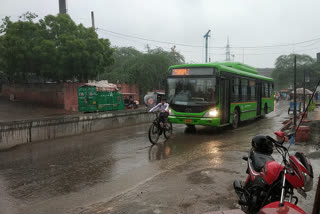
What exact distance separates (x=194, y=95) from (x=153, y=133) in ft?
8.74

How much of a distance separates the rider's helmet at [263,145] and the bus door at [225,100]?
298 inches

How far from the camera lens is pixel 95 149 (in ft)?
29.3

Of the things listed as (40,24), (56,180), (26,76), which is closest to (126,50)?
(26,76)

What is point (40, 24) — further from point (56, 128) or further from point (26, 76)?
point (56, 128)

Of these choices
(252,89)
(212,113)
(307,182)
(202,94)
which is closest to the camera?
(307,182)

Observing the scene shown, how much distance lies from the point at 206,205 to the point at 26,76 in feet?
92.5

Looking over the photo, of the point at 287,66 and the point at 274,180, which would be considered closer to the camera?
the point at 274,180

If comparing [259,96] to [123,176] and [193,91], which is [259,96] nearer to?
[193,91]

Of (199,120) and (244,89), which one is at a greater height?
(244,89)

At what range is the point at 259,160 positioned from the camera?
3.77m

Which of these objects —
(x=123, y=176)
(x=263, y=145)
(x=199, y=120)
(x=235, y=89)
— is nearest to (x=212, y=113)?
(x=199, y=120)

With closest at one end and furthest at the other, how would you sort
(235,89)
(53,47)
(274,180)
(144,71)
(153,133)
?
(274,180) < (153,133) < (235,89) < (53,47) < (144,71)

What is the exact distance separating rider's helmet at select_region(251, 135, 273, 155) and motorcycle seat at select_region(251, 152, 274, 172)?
0.08m

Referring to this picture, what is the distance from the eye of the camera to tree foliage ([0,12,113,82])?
68.1 ft
